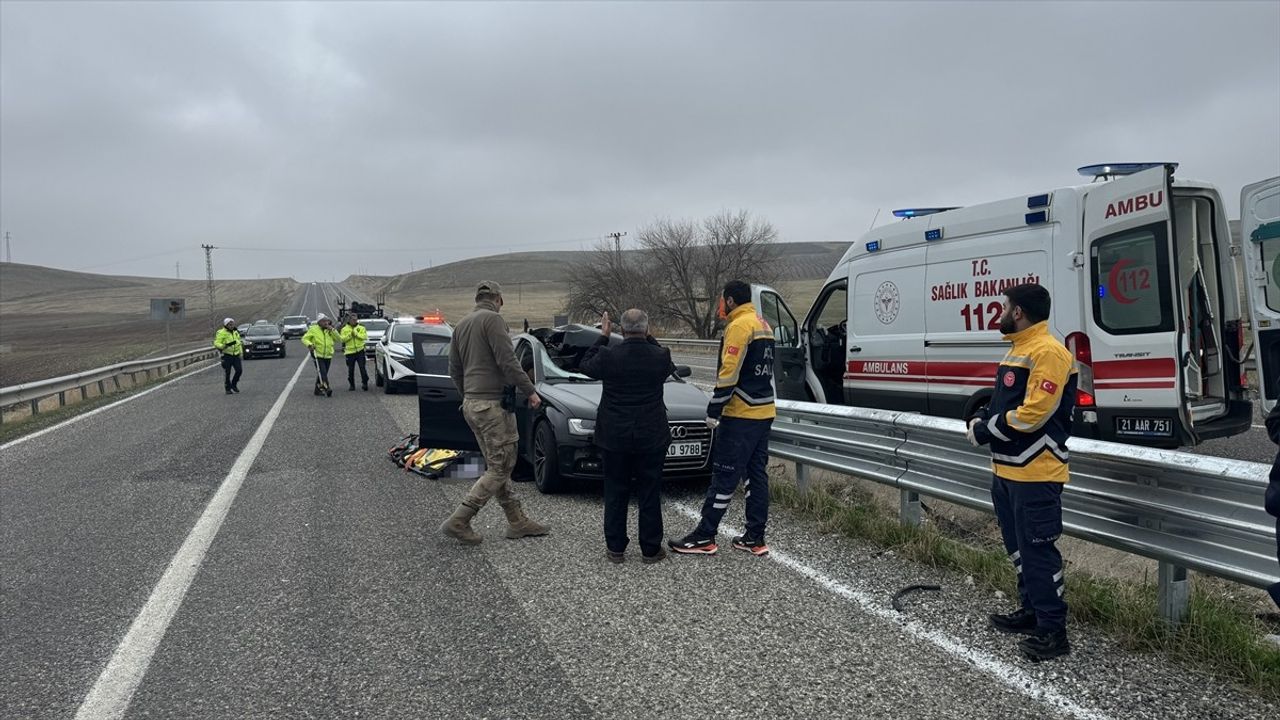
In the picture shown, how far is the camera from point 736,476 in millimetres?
5531

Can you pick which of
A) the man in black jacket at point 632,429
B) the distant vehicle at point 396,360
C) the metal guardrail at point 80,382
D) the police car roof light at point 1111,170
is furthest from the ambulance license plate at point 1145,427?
the metal guardrail at point 80,382

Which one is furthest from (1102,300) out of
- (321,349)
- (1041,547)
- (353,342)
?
(353,342)

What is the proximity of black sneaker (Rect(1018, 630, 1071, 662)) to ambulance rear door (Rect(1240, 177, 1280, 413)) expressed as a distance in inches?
207

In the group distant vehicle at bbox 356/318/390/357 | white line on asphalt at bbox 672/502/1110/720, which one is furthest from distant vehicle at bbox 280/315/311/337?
white line on asphalt at bbox 672/502/1110/720

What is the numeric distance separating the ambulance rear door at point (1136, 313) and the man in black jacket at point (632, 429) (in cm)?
377

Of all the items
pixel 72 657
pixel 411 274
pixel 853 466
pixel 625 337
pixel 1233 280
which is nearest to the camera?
pixel 72 657

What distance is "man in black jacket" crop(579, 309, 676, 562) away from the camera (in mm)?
5289

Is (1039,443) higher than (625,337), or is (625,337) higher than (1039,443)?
(625,337)

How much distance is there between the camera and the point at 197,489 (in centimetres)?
778

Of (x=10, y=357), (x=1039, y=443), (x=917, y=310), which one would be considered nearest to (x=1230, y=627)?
(x=1039, y=443)

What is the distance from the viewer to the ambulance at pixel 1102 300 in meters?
6.23

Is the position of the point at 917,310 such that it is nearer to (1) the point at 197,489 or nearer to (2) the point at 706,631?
(2) the point at 706,631

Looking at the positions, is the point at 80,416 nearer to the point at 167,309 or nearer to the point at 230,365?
the point at 230,365

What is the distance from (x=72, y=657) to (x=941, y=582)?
4632 millimetres
